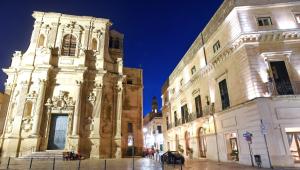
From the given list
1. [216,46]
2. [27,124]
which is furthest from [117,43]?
[216,46]

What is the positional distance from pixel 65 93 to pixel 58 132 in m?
4.10

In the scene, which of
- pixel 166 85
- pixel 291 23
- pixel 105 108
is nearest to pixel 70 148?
pixel 105 108

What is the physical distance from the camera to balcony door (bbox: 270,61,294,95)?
1230 centimetres

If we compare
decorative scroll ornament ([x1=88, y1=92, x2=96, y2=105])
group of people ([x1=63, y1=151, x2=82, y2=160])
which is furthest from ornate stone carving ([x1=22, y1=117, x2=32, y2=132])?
decorative scroll ornament ([x1=88, y1=92, x2=96, y2=105])

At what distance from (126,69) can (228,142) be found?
804 inches

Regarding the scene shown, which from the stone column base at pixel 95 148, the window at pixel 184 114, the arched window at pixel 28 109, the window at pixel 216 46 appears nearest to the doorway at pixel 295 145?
the window at pixel 216 46

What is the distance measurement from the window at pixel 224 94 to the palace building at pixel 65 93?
11227 millimetres

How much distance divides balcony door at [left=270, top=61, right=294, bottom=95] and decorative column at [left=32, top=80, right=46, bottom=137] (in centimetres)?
2035

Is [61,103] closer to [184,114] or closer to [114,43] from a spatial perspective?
[184,114]

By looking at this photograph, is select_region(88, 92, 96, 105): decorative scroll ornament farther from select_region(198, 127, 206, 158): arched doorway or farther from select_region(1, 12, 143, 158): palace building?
select_region(198, 127, 206, 158): arched doorway

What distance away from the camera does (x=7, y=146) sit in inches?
712

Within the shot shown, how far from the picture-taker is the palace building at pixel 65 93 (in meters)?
19.2

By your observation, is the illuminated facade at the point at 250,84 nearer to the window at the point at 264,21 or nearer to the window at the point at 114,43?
the window at the point at 264,21

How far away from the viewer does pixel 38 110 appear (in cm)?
1944
